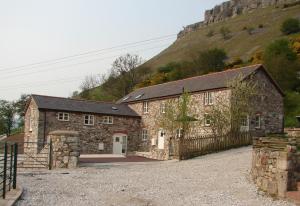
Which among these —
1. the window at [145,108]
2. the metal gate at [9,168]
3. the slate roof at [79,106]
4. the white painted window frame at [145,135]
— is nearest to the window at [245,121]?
the white painted window frame at [145,135]

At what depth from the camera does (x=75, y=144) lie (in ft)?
72.4

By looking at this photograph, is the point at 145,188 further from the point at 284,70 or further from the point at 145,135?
the point at 284,70

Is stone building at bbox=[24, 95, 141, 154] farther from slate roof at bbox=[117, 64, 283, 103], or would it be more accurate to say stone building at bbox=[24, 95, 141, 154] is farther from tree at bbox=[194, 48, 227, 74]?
tree at bbox=[194, 48, 227, 74]

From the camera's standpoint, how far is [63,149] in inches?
854

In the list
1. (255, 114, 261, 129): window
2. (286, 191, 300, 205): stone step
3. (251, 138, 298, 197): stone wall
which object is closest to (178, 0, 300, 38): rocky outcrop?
(255, 114, 261, 129): window

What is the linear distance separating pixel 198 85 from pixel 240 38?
68184 millimetres

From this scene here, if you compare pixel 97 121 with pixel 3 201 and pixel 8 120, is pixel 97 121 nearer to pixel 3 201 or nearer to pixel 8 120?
pixel 3 201

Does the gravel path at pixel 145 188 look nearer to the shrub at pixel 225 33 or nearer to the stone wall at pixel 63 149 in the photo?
the stone wall at pixel 63 149

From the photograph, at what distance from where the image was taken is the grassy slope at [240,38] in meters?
88.8

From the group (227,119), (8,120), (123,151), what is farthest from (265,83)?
(8,120)

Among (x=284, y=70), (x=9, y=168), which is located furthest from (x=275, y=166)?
(x=284, y=70)

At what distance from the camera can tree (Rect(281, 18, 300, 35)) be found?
261 feet

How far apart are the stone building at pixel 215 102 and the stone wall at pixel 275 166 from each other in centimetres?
1509

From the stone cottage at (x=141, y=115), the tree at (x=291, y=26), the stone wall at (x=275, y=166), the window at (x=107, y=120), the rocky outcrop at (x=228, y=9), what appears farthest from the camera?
the rocky outcrop at (x=228, y=9)
